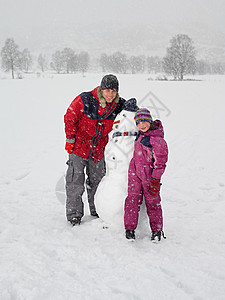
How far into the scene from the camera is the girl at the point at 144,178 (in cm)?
250

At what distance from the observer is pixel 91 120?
2945mm

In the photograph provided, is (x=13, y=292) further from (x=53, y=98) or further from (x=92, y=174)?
(x=53, y=98)

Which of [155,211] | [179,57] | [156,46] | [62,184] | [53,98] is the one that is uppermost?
[156,46]

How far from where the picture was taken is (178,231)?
2992mm

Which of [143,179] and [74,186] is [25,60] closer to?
[74,186]

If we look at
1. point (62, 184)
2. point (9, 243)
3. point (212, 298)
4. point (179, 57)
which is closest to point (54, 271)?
point (9, 243)

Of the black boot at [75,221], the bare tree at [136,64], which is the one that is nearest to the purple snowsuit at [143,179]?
the black boot at [75,221]

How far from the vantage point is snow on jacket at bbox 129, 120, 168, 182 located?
2412 mm

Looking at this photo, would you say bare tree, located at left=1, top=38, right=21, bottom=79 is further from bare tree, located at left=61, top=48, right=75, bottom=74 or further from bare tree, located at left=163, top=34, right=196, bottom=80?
bare tree, located at left=163, top=34, right=196, bottom=80

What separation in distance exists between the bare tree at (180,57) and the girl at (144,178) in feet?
114

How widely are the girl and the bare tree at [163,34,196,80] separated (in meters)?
34.8

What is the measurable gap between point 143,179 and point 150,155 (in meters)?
0.27

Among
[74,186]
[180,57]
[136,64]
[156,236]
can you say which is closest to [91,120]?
[74,186]

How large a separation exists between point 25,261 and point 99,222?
3.36ft
